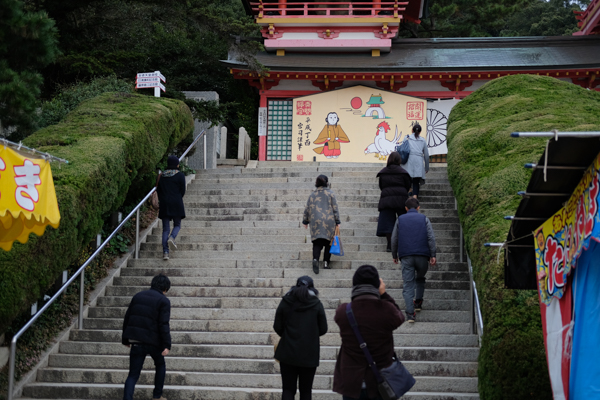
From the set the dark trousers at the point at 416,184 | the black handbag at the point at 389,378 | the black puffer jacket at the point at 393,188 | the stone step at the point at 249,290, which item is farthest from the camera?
the dark trousers at the point at 416,184

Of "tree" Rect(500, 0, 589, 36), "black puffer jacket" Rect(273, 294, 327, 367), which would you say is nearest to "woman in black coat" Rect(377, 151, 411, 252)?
"black puffer jacket" Rect(273, 294, 327, 367)

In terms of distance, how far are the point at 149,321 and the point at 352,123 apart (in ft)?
42.6

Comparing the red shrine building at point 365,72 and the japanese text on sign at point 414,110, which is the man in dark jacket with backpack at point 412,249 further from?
the japanese text on sign at point 414,110

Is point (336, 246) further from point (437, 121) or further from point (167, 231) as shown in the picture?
point (437, 121)

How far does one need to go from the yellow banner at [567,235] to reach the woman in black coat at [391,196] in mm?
5066

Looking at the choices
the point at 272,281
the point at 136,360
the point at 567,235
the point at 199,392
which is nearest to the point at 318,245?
the point at 272,281

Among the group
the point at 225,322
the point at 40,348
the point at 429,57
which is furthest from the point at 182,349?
the point at 429,57

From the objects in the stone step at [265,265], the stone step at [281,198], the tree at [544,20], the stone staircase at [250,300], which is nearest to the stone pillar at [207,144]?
the stone staircase at [250,300]

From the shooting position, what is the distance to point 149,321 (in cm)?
626

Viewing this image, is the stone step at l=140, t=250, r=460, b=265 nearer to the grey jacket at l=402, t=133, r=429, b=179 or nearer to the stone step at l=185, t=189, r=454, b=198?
the grey jacket at l=402, t=133, r=429, b=179

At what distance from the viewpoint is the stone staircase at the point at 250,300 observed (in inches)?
281

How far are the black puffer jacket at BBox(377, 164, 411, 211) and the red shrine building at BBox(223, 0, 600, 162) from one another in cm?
816

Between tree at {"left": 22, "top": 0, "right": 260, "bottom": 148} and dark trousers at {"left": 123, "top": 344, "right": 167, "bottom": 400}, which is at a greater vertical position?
tree at {"left": 22, "top": 0, "right": 260, "bottom": 148}

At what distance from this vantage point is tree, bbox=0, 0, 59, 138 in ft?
29.1
